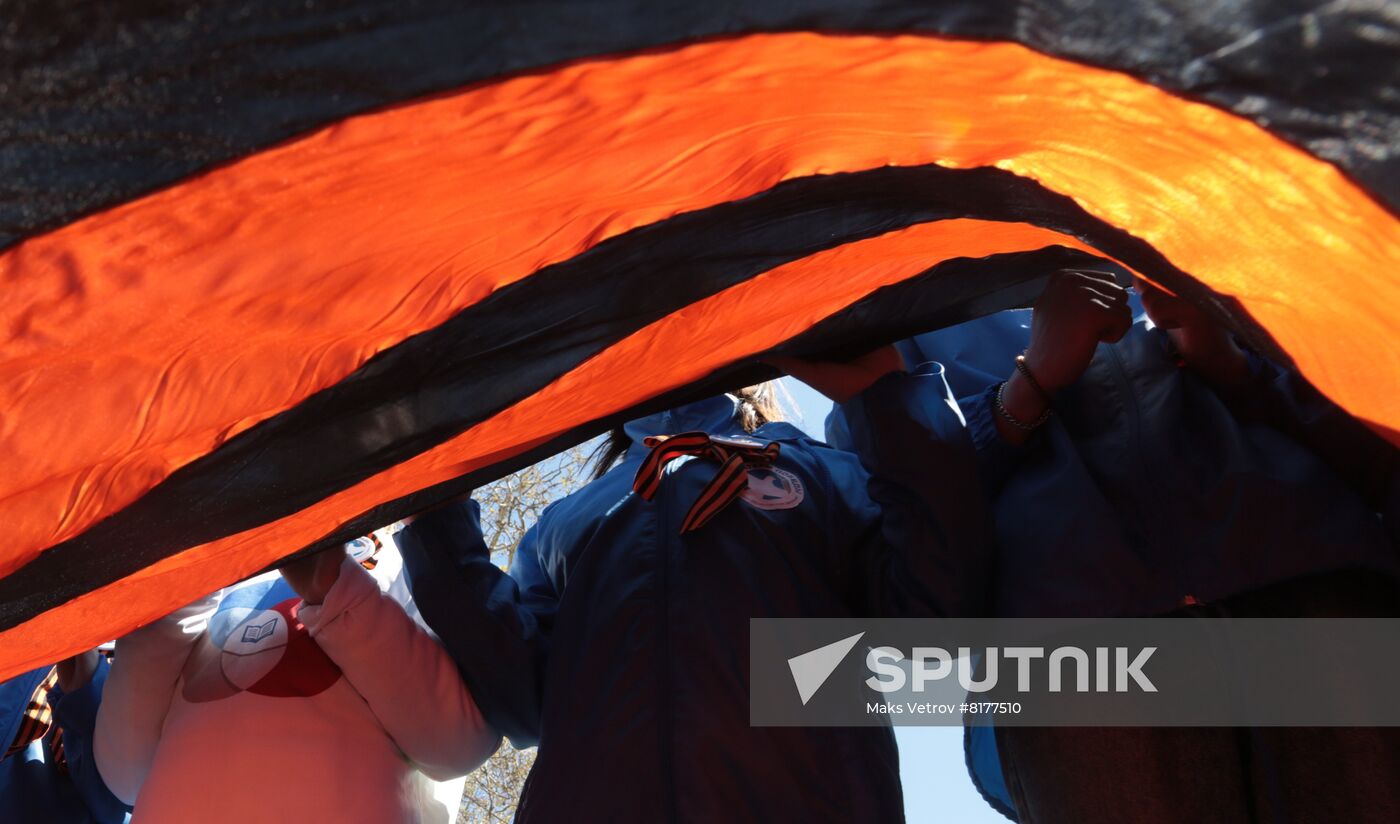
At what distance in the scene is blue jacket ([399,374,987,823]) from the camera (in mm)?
1159

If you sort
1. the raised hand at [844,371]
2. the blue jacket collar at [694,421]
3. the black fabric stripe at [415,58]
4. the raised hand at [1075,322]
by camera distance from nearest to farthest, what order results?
1. the black fabric stripe at [415,58]
2. the raised hand at [1075,322]
3. the raised hand at [844,371]
4. the blue jacket collar at [694,421]

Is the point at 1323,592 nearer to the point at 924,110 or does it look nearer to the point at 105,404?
the point at 924,110

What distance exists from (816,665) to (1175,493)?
39 cm

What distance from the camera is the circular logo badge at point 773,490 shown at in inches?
52.6

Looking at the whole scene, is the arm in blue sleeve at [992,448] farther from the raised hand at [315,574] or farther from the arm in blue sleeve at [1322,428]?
the raised hand at [315,574]

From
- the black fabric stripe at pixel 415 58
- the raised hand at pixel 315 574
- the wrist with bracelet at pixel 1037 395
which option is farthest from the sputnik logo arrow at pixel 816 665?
the black fabric stripe at pixel 415 58

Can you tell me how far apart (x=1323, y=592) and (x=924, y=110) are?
2.12ft

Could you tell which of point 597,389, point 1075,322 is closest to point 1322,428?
point 1075,322

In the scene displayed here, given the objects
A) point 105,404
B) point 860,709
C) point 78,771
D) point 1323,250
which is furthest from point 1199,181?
point 78,771

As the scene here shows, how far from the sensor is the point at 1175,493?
1082mm

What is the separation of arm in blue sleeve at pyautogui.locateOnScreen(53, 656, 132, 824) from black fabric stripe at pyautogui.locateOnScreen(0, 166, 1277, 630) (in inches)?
19.5

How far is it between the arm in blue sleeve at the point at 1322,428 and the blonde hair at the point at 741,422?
661 mm
